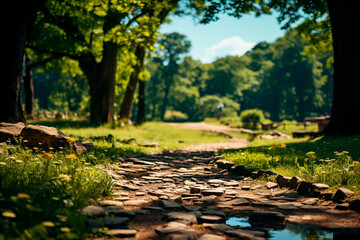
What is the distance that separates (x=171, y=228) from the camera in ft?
10.8

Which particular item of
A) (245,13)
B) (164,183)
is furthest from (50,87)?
(164,183)

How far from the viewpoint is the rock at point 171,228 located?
3211 mm

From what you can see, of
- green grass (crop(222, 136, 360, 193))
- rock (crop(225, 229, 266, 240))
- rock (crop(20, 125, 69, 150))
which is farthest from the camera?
rock (crop(20, 125, 69, 150))

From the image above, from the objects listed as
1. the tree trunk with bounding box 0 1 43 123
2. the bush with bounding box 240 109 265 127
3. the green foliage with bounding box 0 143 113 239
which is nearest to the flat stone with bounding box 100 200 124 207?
the green foliage with bounding box 0 143 113 239

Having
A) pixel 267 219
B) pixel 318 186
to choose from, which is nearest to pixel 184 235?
pixel 267 219

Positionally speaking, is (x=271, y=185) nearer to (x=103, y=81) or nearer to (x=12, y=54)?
(x=12, y=54)

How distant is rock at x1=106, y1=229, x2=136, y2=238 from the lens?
3065 mm

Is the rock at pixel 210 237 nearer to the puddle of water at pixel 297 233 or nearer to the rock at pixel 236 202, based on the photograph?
the puddle of water at pixel 297 233

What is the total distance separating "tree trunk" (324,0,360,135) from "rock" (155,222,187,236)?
34.7 ft

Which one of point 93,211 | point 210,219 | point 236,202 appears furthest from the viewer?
point 236,202

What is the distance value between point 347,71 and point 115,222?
11.8m

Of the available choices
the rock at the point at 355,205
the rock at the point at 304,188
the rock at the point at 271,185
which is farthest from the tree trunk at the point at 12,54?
the rock at the point at 355,205

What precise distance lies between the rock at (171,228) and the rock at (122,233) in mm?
281

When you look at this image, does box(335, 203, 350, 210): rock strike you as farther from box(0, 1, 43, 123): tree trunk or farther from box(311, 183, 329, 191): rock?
box(0, 1, 43, 123): tree trunk
